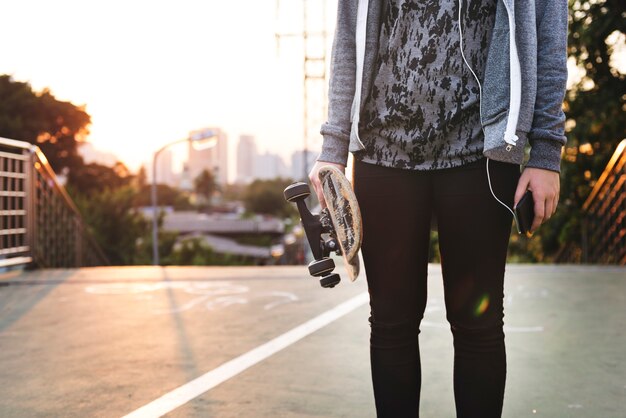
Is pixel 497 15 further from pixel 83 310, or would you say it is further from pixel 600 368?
pixel 83 310

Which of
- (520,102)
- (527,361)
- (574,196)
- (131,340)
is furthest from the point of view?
(574,196)

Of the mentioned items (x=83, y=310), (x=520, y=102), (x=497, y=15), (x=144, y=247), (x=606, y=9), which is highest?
(x=606, y=9)

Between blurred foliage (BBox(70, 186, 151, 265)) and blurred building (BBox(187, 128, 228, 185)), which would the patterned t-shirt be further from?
blurred building (BBox(187, 128, 228, 185))

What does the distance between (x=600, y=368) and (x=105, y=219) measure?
107ft

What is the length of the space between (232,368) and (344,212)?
1.68 metres

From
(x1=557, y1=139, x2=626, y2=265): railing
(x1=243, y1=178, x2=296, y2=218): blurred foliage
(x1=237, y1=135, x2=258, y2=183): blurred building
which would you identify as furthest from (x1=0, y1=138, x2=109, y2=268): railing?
(x1=237, y1=135, x2=258, y2=183): blurred building

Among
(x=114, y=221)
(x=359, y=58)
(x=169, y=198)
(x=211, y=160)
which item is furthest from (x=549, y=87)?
(x=211, y=160)

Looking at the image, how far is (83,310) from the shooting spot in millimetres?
4891

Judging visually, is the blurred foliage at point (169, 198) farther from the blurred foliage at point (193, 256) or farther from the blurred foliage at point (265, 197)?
the blurred foliage at point (193, 256)

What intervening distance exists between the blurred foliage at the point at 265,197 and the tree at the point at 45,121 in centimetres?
7992

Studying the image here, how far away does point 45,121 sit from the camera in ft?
111

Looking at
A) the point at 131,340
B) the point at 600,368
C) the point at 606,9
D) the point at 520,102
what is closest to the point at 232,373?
the point at 131,340

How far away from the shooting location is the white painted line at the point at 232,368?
8.92ft

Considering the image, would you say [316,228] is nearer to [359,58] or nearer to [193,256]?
[359,58]
